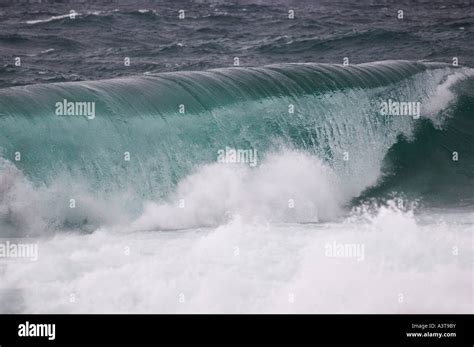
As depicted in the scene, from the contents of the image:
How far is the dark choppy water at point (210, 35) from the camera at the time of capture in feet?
62.0

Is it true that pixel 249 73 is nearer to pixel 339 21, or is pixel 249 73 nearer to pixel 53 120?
pixel 53 120

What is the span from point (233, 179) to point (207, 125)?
1391mm

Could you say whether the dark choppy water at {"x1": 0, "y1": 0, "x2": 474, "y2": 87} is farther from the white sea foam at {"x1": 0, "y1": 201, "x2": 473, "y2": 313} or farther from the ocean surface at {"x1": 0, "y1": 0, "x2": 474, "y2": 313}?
the white sea foam at {"x1": 0, "y1": 201, "x2": 473, "y2": 313}

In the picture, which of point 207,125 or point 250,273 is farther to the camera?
point 207,125

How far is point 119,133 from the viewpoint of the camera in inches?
439

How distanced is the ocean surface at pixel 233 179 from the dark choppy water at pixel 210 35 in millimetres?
157

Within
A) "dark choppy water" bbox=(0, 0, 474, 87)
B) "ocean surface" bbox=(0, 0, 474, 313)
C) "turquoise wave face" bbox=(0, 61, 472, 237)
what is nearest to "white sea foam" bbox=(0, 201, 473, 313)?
"ocean surface" bbox=(0, 0, 474, 313)

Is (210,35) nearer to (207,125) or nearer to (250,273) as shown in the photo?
(207,125)

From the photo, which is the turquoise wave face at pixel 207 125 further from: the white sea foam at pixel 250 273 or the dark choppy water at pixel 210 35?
the dark choppy water at pixel 210 35

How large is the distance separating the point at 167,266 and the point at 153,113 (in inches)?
181

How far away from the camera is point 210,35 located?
22719 millimetres

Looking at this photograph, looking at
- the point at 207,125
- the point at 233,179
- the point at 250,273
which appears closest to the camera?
the point at 250,273

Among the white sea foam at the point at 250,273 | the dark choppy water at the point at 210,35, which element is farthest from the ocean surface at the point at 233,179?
the dark choppy water at the point at 210,35

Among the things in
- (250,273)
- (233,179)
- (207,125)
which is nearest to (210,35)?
(207,125)
